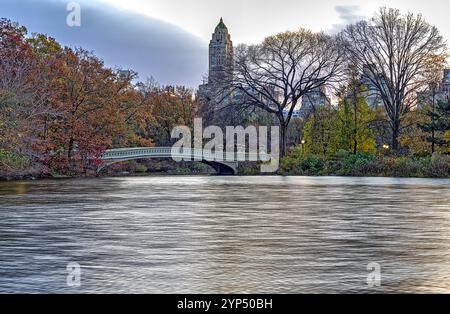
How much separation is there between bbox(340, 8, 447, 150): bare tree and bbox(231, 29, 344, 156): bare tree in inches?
122

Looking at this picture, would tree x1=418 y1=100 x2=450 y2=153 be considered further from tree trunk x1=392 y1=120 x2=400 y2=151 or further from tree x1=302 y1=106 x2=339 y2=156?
tree x1=302 y1=106 x2=339 y2=156

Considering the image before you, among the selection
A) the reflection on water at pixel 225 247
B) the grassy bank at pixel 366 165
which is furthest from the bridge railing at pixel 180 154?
the reflection on water at pixel 225 247

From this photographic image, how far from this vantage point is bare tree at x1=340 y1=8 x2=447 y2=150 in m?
58.9

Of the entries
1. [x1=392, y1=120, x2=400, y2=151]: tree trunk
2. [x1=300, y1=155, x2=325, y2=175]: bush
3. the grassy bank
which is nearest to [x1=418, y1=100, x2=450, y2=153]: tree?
the grassy bank

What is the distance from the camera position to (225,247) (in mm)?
11547

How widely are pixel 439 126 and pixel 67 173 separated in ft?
93.9

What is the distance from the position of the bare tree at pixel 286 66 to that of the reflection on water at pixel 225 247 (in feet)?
118

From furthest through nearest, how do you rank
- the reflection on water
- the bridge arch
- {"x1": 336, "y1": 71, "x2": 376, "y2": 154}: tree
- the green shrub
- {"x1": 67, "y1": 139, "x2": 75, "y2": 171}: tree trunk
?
the green shrub < {"x1": 336, "y1": 71, "x2": 376, "y2": 154}: tree < the bridge arch < {"x1": 67, "y1": 139, "x2": 75, "y2": 171}: tree trunk < the reflection on water

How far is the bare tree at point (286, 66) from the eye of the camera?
2196 inches

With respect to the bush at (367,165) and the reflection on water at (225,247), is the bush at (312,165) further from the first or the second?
the reflection on water at (225,247)

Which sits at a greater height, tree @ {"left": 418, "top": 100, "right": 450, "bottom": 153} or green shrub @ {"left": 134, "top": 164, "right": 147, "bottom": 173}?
tree @ {"left": 418, "top": 100, "right": 450, "bottom": 153}

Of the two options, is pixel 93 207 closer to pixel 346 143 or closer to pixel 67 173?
pixel 67 173

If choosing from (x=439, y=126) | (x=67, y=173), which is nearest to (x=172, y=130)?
(x=67, y=173)

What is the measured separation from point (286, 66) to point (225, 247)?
152 ft
